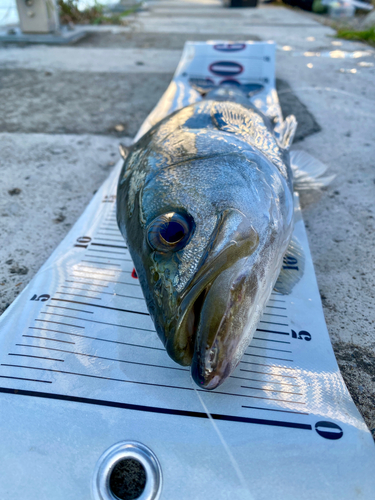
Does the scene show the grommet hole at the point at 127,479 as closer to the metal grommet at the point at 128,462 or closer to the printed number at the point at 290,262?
the metal grommet at the point at 128,462

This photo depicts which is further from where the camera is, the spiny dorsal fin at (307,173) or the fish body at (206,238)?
the spiny dorsal fin at (307,173)

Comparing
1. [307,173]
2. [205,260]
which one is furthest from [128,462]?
[307,173]

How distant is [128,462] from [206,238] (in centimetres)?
68

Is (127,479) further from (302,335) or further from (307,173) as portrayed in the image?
(307,173)

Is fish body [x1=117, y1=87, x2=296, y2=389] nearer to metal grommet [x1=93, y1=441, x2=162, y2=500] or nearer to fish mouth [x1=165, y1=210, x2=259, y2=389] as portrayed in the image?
fish mouth [x1=165, y1=210, x2=259, y2=389]

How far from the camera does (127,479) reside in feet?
3.07

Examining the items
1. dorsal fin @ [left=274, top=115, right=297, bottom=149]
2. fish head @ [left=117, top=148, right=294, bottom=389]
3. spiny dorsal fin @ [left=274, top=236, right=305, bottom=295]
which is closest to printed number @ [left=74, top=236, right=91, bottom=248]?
fish head @ [left=117, top=148, right=294, bottom=389]

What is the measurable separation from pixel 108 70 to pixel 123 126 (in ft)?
6.25

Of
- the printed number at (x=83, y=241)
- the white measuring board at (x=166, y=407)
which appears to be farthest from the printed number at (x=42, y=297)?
the printed number at (x=83, y=241)

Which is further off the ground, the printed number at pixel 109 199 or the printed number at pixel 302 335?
the printed number at pixel 109 199

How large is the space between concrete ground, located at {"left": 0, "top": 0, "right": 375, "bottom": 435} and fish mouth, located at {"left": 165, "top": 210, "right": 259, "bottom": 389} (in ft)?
1.96

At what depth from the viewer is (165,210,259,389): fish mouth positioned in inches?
33.5

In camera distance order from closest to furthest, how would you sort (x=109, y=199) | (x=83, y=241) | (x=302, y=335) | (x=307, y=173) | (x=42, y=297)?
1. (x=302, y=335)
2. (x=42, y=297)
3. (x=83, y=241)
4. (x=109, y=199)
5. (x=307, y=173)

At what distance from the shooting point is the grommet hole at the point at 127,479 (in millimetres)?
915
